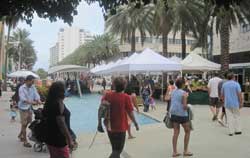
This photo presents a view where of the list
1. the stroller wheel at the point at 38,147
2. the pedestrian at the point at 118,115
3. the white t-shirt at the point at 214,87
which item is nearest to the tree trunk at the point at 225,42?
the white t-shirt at the point at 214,87

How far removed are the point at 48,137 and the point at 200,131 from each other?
8354 mm

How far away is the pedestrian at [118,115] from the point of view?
7688mm

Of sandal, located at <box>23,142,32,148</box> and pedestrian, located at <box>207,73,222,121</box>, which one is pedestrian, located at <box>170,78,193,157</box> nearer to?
sandal, located at <box>23,142,32,148</box>

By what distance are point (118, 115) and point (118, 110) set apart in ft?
0.26

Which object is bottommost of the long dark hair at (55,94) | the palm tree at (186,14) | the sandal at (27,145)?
the sandal at (27,145)

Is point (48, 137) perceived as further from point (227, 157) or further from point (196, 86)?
point (196, 86)

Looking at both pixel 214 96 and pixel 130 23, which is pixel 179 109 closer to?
pixel 214 96

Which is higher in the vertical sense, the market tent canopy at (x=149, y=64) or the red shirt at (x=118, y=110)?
the market tent canopy at (x=149, y=64)

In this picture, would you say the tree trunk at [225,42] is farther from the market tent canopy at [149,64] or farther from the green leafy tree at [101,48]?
the green leafy tree at [101,48]

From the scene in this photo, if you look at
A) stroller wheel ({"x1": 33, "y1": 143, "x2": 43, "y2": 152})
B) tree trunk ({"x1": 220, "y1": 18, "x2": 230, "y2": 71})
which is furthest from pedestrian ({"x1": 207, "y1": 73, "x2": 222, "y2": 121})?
tree trunk ({"x1": 220, "y1": 18, "x2": 230, "y2": 71})

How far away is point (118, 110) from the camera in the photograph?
7.79 m

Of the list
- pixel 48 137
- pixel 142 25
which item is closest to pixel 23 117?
pixel 48 137

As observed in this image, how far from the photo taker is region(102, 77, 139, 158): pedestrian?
7688 mm

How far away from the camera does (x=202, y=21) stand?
39.1 m
